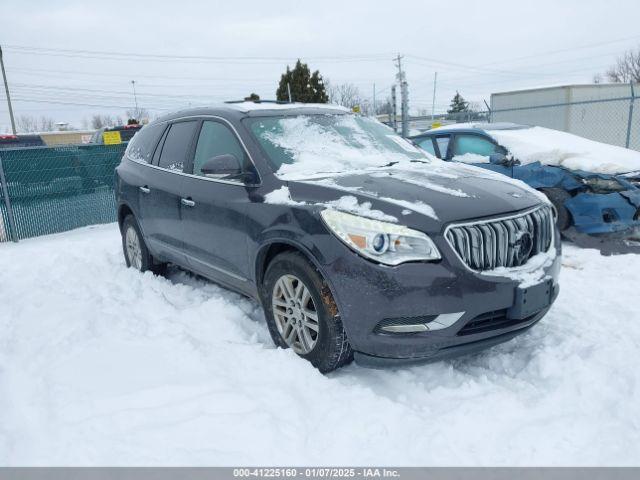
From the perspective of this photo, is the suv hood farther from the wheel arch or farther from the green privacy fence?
the green privacy fence

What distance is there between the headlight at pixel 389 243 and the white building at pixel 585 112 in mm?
15525

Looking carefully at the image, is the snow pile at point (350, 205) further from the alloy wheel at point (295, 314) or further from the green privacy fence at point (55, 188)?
the green privacy fence at point (55, 188)

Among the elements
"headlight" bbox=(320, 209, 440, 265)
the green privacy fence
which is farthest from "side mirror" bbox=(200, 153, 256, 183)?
the green privacy fence

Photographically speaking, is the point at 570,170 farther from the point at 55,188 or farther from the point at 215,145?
the point at 55,188

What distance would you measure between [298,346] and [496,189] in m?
1.66

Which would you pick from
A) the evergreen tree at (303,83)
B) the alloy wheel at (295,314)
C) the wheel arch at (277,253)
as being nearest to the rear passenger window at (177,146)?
the wheel arch at (277,253)

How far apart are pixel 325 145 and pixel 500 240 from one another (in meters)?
1.60

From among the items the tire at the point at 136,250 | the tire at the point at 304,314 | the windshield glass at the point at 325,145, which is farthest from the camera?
the tire at the point at 136,250

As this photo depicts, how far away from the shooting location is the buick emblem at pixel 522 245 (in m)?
3.00

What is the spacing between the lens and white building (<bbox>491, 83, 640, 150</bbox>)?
1745 cm

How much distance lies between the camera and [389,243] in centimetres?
275

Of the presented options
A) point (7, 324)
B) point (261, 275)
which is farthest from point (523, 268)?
point (7, 324)

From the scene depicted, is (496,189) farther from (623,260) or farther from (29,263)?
(29,263)

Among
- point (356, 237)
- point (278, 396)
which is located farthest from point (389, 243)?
point (278, 396)
